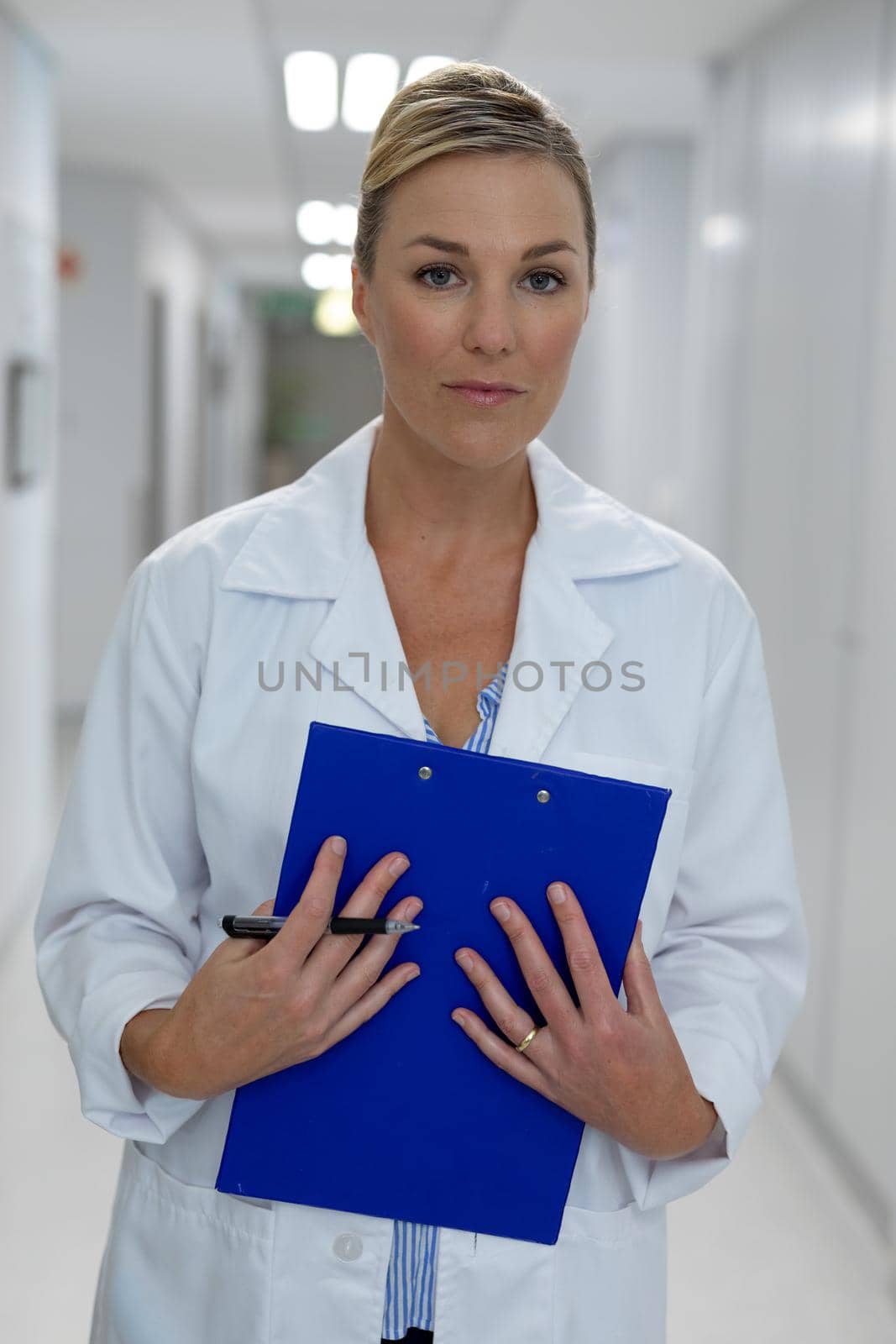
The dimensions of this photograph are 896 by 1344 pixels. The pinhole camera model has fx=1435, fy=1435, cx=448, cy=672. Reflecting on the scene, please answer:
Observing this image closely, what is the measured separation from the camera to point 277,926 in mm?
1109

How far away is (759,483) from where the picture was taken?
427 centimetres

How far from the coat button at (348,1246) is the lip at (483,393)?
2.42 feet

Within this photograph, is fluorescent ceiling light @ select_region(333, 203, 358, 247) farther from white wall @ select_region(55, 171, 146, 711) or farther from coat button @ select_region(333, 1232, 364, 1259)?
coat button @ select_region(333, 1232, 364, 1259)

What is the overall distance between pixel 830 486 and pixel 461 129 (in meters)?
2.59

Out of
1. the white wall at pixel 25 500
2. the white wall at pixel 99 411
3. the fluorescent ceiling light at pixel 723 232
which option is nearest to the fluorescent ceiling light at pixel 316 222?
the white wall at pixel 99 411

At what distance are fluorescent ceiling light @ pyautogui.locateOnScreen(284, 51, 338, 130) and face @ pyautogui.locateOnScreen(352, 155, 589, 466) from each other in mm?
3723

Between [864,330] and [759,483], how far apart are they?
3.05 feet

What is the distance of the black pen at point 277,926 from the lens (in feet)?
3.58

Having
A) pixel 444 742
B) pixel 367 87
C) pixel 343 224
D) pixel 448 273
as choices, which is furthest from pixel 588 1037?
pixel 343 224

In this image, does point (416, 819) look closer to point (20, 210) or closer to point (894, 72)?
point (894, 72)

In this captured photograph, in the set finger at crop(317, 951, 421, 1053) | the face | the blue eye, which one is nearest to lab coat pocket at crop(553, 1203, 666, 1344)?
finger at crop(317, 951, 421, 1053)

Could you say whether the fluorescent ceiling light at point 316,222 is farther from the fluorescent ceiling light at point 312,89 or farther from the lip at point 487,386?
the lip at point 487,386

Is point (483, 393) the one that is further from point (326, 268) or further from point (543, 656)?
point (326, 268)

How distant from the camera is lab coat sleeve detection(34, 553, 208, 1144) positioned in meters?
1.26
